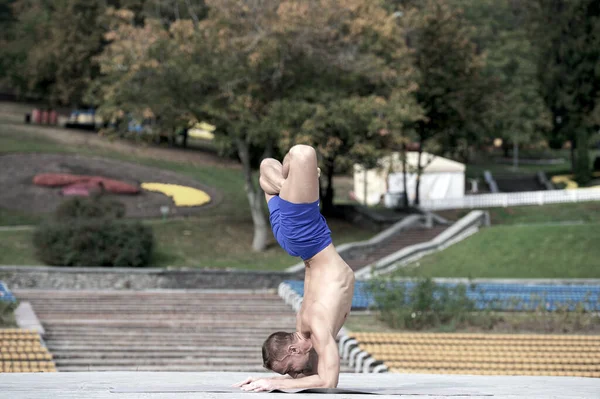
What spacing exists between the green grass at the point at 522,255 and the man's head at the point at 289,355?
20.4 metres

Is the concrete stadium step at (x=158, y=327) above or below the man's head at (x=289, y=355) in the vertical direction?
below

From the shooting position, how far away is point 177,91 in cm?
3247

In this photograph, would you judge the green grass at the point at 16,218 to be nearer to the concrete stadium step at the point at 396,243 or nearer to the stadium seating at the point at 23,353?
the concrete stadium step at the point at 396,243

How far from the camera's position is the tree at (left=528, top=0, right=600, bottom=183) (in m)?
51.9

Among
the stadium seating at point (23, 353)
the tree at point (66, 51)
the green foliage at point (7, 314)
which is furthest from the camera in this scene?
the tree at point (66, 51)

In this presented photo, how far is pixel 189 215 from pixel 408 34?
446 inches

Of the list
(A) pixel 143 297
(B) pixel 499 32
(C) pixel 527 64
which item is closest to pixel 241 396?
(A) pixel 143 297

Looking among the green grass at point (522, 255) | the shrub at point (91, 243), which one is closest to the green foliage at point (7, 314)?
the shrub at point (91, 243)

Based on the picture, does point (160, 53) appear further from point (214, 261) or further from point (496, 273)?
point (496, 273)

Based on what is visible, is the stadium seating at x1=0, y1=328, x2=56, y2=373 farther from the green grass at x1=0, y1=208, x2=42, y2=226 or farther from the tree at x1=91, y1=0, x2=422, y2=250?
the green grass at x1=0, y1=208, x2=42, y2=226

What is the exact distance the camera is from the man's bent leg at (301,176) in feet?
24.6

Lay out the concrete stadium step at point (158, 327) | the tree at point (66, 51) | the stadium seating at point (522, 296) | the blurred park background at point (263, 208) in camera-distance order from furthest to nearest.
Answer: the tree at point (66, 51)
the stadium seating at point (522, 296)
the blurred park background at point (263, 208)
the concrete stadium step at point (158, 327)

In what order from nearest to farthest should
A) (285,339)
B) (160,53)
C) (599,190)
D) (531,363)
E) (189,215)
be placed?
(285,339) → (531,363) → (160,53) → (189,215) → (599,190)

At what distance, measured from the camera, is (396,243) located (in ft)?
113
